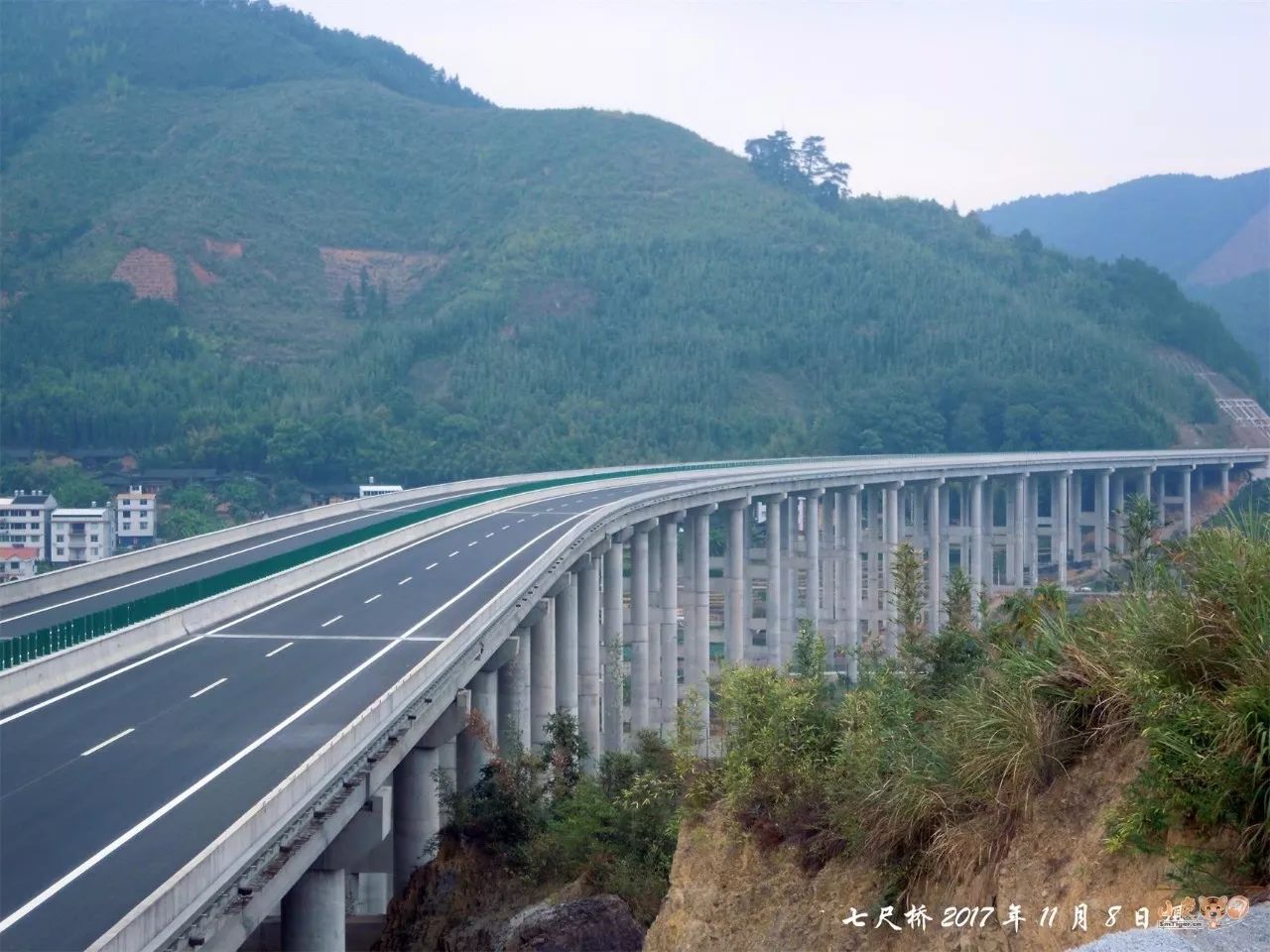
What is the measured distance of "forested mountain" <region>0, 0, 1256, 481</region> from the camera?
12338cm

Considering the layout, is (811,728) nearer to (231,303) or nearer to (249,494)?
(249,494)

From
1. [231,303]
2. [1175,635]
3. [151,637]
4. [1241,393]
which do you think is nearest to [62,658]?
[151,637]

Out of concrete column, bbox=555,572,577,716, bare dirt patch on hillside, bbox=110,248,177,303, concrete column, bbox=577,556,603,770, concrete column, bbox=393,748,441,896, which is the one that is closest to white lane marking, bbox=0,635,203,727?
concrete column, bbox=393,748,441,896

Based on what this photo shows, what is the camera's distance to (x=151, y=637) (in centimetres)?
3084

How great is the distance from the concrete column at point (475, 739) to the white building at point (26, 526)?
57.3 metres

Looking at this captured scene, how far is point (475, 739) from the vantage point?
3556 centimetres

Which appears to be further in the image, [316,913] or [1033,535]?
[1033,535]

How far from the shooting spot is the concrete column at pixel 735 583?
69750 mm

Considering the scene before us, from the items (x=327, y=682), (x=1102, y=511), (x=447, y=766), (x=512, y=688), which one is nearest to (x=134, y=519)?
(x=512, y=688)

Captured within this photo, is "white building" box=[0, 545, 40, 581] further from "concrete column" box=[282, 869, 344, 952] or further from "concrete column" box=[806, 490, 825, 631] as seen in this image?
"concrete column" box=[282, 869, 344, 952]

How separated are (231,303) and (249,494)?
5808cm

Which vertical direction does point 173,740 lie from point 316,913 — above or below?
above

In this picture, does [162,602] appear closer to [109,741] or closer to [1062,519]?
[109,741]

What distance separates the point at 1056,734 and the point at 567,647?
33.8 m
